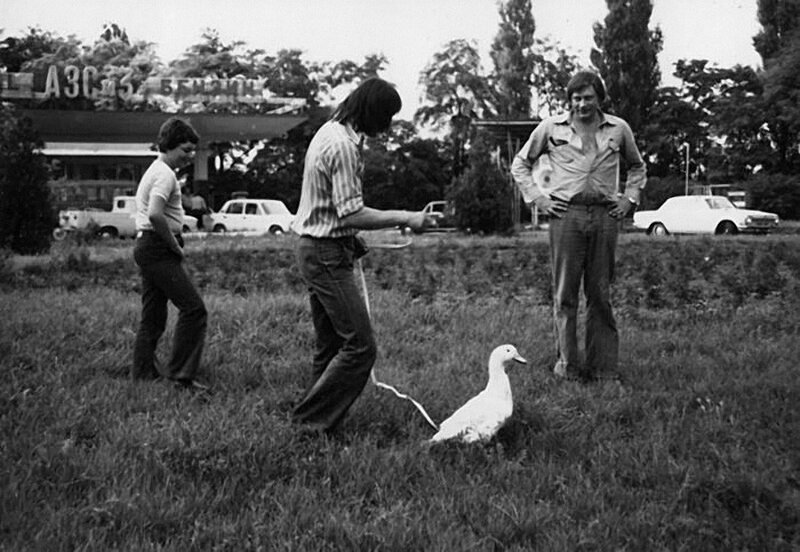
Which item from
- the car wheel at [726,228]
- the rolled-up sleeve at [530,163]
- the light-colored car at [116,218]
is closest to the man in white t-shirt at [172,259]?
the rolled-up sleeve at [530,163]

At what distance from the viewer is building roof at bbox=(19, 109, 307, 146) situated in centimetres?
3572

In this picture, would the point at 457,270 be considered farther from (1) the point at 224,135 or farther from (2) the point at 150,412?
(1) the point at 224,135

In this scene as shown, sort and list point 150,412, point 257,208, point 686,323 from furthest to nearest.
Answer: point 257,208 < point 686,323 < point 150,412

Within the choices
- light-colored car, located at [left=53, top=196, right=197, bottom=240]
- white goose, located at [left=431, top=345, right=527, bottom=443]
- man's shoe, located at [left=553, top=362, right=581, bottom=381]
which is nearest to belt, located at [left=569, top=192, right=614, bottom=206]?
man's shoe, located at [left=553, top=362, right=581, bottom=381]

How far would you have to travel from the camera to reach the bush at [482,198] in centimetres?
2438

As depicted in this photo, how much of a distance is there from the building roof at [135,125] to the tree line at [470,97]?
4136 millimetres

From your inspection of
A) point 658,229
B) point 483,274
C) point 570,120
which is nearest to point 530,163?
point 570,120

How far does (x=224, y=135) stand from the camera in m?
38.4

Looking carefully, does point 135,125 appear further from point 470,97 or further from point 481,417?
point 481,417

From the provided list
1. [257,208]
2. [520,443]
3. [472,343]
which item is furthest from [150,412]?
[257,208]

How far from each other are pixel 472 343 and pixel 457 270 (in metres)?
5.49

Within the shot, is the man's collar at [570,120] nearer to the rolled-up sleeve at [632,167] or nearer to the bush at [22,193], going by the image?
the rolled-up sleeve at [632,167]

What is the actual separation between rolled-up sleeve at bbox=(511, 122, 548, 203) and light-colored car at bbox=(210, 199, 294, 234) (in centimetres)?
2542

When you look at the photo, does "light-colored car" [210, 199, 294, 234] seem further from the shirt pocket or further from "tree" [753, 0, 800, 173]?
the shirt pocket
